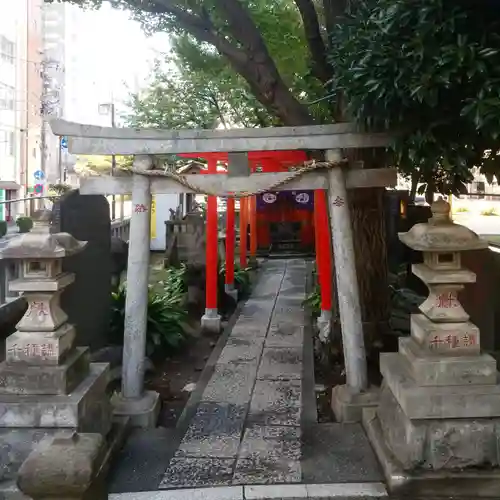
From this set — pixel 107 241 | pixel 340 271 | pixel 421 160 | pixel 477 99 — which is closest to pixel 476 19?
pixel 477 99

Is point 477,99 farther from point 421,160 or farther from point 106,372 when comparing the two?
point 106,372

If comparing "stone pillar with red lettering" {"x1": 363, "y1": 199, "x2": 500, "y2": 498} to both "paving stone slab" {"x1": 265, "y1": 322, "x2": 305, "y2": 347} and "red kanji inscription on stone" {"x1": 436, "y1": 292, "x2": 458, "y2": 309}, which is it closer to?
"red kanji inscription on stone" {"x1": 436, "y1": 292, "x2": 458, "y2": 309}

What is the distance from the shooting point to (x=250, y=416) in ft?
19.0

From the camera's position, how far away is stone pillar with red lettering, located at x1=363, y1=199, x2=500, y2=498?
4129mm

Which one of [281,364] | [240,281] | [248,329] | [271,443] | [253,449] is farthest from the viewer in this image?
[240,281]

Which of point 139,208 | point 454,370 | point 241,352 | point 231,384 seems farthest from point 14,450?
point 241,352

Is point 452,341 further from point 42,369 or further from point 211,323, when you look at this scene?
point 211,323

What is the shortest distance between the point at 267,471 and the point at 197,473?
0.57 m

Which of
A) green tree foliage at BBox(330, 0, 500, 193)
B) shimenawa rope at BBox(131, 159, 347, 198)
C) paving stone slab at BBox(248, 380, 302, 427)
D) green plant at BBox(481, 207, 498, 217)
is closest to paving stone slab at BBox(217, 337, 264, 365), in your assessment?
paving stone slab at BBox(248, 380, 302, 427)

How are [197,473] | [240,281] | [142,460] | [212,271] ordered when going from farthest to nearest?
[240,281] < [212,271] < [142,460] < [197,473]

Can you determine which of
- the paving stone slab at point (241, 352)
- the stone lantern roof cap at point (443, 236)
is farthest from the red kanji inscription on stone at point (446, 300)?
the paving stone slab at point (241, 352)

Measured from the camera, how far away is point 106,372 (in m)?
5.16

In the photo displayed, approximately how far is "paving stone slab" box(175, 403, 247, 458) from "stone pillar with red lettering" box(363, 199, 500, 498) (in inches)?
55.0

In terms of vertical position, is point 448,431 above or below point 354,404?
above
